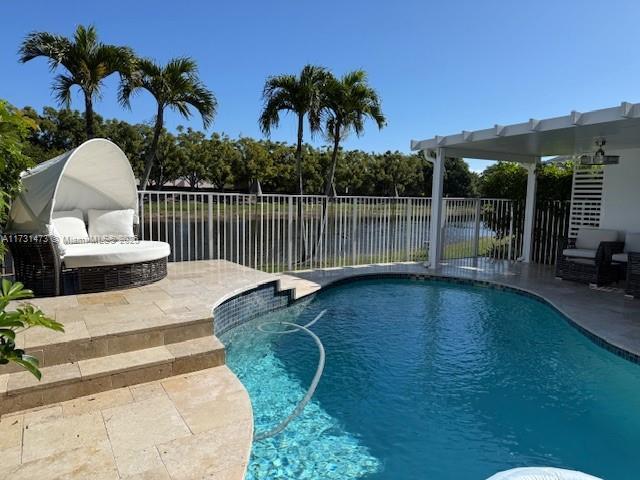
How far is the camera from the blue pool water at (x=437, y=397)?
3.08 m

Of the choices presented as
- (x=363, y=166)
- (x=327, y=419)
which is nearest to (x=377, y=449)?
(x=327, y=419)

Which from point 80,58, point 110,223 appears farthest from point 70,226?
point 80,58

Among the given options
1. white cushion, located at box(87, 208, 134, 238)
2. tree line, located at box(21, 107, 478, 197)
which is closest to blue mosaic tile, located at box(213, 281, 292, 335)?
white cushion, located at box(87, 208, 134, 238)

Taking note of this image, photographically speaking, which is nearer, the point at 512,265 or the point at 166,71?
the point at 166,71

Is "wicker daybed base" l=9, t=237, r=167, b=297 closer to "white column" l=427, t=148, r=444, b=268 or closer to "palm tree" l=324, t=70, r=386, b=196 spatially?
"white column" l=427, t=148, r=444, b=268

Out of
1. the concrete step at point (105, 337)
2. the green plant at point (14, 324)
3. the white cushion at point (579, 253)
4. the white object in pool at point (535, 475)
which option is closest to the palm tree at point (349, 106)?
the white cushion at point (579, 253)

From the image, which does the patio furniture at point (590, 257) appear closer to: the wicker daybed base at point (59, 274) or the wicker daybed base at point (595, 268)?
the wicker daybed base at point (595, 268)

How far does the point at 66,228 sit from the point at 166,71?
5.36 m

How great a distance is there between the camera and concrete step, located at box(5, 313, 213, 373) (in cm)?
345

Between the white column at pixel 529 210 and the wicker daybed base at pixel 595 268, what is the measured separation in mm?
2305

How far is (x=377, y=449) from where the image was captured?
3.21 meters

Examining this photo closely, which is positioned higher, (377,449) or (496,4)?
(496,4)

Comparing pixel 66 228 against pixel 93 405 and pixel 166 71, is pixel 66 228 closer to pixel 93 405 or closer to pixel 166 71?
pixel 93 405

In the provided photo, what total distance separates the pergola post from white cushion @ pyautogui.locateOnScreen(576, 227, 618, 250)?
1811 mm
